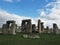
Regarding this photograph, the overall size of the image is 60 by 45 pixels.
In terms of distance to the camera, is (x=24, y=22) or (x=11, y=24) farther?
(x=24, y=22)

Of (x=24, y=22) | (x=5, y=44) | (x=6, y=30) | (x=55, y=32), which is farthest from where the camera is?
(x=24, y=22)

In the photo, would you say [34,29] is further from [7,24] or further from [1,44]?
[1,44]

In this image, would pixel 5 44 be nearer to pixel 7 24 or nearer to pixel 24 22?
pixel 7 24

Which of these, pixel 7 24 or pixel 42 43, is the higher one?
pixel 7 24

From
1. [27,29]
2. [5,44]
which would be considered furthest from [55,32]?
[5,44]

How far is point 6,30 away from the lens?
124 ft

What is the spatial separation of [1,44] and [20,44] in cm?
212

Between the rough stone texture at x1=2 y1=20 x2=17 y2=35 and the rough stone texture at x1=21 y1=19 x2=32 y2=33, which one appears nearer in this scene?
the rough stone texture at x1=2 y1=20 x2=17 y2=35

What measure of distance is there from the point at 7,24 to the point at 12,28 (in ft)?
5.65

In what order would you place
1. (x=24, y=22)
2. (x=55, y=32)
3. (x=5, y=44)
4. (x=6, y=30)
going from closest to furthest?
(x=5, y=44) → (x=6, y=30) → (x=55, y=32) → (x=24, y=22)

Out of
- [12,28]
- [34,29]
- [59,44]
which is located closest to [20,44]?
[59,44]

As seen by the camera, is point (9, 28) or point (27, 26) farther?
point (27, 26)

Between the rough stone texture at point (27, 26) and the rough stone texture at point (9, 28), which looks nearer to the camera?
the rough stone texture at point (9, 28)

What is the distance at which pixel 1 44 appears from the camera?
69.1ft
